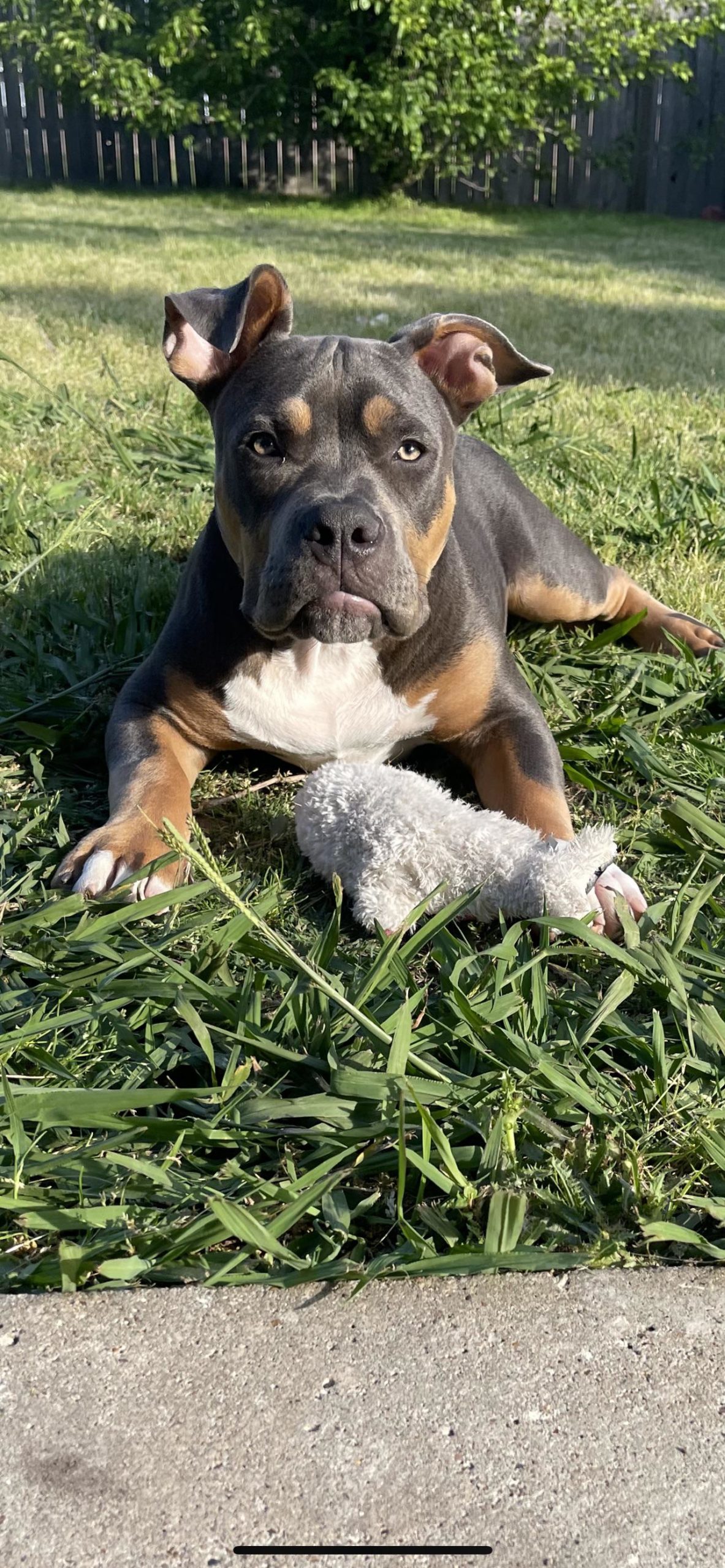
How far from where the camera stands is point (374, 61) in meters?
18.0

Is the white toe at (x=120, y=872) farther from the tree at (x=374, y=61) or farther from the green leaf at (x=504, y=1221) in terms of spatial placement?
the tree at (x=374, y=61)

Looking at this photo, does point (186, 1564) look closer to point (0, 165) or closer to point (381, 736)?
point (381, 736)

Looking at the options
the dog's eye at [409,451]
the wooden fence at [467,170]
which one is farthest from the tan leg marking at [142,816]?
the wooden fence at [467,170]

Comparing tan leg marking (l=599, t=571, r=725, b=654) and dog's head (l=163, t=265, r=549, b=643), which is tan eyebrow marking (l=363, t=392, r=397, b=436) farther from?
tan leg marking (l=599, t=571, r=725, b=654)

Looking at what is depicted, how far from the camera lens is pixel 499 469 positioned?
451 cm

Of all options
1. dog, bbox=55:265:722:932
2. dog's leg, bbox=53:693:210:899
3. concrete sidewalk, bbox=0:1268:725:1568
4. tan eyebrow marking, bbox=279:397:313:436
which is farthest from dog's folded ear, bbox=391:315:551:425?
concrete sidewalk, bbox=0:1268:725:1568

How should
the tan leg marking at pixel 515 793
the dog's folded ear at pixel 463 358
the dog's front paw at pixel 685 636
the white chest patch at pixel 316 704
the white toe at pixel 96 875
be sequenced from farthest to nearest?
the dog's front paw at pixel 685 636 → the dog's folded ear at pixel 463 358 → the white chest patch at pixel 316 704 → the tan leg marking at pixel 515 793 → the white toe at pixel 96 875

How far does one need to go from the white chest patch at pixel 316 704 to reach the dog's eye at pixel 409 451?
0.47m

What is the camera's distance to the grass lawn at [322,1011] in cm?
205

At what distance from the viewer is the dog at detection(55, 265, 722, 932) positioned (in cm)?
310

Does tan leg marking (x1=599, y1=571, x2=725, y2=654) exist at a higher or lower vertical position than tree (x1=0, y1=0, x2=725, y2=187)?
lower

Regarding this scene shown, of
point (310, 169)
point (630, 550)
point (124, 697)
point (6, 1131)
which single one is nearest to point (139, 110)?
point (310, 169)

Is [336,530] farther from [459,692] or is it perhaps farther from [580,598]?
[580,598]

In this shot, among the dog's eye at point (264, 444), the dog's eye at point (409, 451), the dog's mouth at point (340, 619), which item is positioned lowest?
the dog's mouth at point (340, 619)
